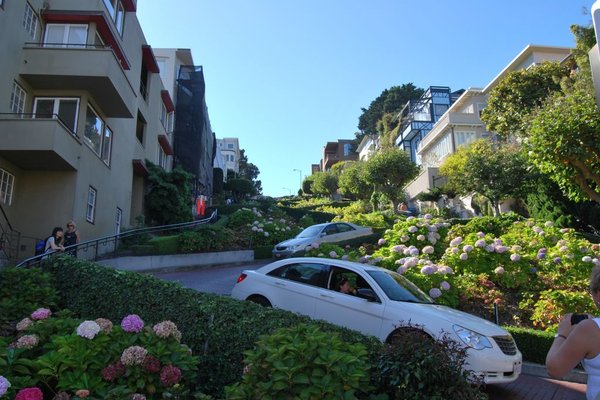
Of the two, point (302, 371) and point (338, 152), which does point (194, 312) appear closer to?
point (302, 371)

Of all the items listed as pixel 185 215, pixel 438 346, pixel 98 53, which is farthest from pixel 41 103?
pixel 438 346

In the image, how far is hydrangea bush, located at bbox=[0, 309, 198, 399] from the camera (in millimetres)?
3486

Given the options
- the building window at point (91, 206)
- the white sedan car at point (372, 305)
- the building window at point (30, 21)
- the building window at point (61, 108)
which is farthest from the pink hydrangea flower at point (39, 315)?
the building window at point (30, 21)

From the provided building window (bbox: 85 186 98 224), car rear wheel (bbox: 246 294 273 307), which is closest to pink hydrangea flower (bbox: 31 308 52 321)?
car rear wheel (bbox: 246 294 273 307)

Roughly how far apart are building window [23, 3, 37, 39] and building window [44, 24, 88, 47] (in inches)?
22.7

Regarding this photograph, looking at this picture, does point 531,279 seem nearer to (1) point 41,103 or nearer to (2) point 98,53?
(2) point 98,53

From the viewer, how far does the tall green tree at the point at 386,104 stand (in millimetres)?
87344

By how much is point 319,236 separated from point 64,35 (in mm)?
11460

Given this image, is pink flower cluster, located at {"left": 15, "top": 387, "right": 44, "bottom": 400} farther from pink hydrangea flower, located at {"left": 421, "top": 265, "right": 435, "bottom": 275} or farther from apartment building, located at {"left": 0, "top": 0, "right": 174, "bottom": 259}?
apartment building, located at {"left": 0, "top": 0, "right": 174, "bottom": 259}

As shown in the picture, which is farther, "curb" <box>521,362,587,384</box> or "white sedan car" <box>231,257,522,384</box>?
"curb" <box>521,362,587,384</box>

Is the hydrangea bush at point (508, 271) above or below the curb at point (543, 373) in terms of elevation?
above

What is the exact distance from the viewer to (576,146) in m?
13.5

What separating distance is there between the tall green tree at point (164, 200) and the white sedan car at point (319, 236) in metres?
6.88

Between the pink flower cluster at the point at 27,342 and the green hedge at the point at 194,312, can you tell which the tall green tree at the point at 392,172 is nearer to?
the green hedge at the point at 194,312
